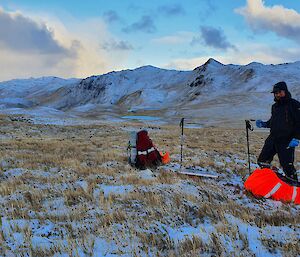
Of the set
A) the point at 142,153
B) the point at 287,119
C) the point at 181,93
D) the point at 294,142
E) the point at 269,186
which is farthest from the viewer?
the point at 181,93

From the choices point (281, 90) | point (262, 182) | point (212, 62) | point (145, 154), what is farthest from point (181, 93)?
point (262, 182)

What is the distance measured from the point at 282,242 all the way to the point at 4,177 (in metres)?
7.00

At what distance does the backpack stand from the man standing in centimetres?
433

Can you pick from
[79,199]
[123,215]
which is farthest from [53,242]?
[79,199]

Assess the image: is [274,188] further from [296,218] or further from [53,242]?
[53,242]

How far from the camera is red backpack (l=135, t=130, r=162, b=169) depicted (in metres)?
11.7

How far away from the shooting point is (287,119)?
27.0 feet

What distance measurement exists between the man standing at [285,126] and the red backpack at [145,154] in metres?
4.31

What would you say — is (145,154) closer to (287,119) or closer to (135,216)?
(287,119)

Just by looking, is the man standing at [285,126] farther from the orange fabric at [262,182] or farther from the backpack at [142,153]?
the backpack at [142,153]

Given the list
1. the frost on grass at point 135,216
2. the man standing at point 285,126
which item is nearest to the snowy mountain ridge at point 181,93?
the frost on grass at point 135,216

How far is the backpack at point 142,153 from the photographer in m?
11.7

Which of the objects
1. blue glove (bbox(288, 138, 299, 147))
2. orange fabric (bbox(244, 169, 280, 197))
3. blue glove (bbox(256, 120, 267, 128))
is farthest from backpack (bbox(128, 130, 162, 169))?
blue glove (bbox(288, 138, 299, 147))

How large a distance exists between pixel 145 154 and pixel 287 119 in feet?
16.1
